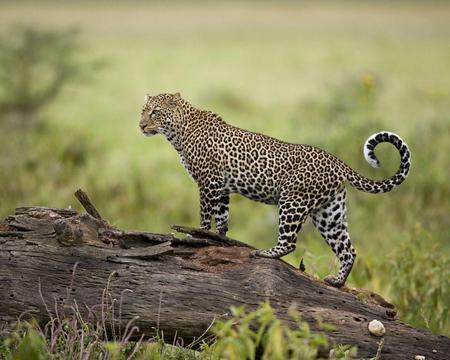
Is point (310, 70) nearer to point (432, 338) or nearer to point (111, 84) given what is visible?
point (111, 84)

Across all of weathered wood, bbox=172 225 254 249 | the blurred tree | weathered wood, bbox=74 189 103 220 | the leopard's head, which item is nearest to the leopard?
the leopard's head

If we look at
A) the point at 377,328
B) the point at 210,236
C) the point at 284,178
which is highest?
the point at 284,178

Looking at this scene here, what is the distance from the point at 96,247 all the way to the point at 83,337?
108 cm

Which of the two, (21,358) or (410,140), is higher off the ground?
(410,140)

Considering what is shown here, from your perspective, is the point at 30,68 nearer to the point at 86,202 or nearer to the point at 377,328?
the point at 86,202

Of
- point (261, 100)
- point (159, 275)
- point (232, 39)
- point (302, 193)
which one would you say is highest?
point (232, 39)

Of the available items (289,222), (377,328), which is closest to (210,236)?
(289,222)

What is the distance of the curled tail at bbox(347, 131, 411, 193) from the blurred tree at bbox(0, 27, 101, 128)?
20.3m

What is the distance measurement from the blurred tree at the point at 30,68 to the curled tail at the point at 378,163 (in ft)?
66.5

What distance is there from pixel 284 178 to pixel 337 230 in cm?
76

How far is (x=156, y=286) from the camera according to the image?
7.78 m

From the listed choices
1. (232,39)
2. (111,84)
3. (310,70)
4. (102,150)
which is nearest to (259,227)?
(102,150)

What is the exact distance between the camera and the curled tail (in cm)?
863

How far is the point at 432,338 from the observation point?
8.00 m
